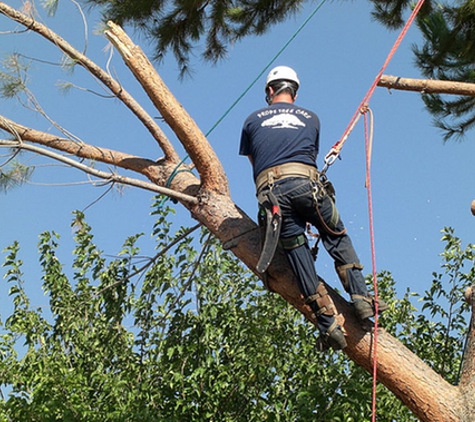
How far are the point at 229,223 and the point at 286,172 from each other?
0.64 metres

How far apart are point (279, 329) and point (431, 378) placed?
2224mm

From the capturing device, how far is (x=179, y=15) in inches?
276

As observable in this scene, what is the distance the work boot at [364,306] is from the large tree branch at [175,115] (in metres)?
1.22

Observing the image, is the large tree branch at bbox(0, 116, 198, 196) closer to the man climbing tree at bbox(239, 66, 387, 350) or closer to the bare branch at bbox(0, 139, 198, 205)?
the bare branch at bbox(0, 139, 198, 205)

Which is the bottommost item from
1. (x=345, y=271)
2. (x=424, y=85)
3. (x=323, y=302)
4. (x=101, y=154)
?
(x=323, y=302)

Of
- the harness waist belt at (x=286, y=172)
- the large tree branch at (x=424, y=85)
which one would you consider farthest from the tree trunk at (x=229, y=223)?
the large tree branch at (x=424, y=85)

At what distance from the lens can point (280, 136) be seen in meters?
3.75

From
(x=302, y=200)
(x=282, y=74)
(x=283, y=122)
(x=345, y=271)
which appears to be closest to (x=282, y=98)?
(x=282, y=74)

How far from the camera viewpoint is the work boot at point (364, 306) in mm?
3500

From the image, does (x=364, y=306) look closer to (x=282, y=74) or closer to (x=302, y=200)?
(x=302, y=200)

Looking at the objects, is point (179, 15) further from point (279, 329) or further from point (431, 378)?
point (431, 378)

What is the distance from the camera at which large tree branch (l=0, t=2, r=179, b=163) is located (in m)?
4.95

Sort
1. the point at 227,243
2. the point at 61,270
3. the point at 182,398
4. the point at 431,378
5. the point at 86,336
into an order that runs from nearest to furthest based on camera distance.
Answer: the point at 431,378
the point at 227,243
the point at 182,398
the point at 86,336
the point at 61,270

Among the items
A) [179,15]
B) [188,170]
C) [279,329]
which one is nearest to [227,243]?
[188,170]
